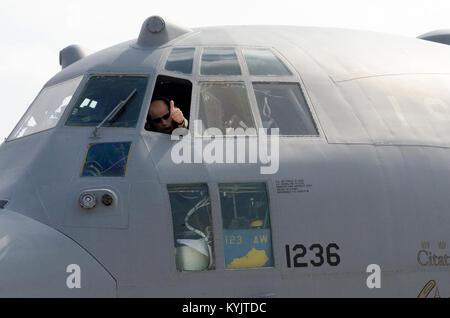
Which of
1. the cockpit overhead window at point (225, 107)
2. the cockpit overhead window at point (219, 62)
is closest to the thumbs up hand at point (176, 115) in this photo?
the cockpit overhead window at point (225, 107)

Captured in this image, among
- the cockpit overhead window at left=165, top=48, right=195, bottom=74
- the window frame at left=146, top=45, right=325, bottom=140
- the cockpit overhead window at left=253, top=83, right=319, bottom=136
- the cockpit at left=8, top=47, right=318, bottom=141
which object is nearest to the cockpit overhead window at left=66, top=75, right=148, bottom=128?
the cockpit at left=8, top=47, right=318, bottom=141

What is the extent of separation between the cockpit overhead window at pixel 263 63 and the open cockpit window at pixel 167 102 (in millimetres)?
994

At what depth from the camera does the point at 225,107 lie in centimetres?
903

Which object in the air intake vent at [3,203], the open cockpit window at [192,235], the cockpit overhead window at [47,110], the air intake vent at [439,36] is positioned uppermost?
the air intake vent at [439,36]

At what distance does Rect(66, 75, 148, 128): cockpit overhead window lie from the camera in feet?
29.2

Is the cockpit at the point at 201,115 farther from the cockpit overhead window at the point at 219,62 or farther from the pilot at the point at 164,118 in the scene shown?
the pilot at the point at 164,118

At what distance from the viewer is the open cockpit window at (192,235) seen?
26.4 ft

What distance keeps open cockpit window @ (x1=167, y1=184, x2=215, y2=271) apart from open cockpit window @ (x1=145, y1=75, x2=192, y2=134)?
1145 millimetres

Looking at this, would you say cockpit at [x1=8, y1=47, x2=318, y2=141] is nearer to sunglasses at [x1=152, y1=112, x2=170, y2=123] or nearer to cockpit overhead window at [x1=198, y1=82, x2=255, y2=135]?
cockpit overhead window at [x1=198, y1=82, x2=255, y2=135]

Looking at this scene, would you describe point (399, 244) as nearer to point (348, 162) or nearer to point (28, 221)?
point (348, 162)

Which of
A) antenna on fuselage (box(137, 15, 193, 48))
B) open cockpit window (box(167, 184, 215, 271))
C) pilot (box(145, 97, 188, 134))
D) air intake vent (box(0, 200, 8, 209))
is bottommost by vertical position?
open cockpit window (box(167, 184, 215, 271))

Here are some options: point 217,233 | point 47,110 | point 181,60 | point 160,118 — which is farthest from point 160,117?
point 47,110
